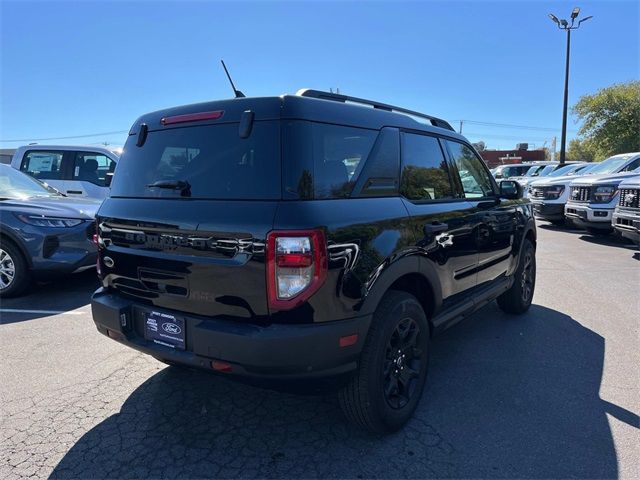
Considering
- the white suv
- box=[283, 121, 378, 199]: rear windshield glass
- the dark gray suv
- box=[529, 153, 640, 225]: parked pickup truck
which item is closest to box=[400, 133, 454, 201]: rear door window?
box=[283, 121, 378, 199]: rear windshield glass

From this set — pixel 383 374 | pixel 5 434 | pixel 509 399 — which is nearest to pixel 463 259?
pixel 509 399

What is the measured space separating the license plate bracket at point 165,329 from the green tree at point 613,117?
3469 centimetres

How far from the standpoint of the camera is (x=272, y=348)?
2188 millimetres

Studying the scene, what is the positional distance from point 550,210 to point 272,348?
487 inches

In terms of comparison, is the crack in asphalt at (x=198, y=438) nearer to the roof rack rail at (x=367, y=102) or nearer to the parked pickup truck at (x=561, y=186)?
the roof rack rail at (x=367, y=102)

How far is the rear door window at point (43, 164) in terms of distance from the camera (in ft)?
28.1

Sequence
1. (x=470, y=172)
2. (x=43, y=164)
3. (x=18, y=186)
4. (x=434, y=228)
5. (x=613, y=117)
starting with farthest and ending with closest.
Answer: (x=613, y=117)
(x=43, y=164)
(x=18, y=186)
(x=470, y=172)
(x=434, y=228)

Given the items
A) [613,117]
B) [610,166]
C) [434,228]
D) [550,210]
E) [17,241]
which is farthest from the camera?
[613,117]

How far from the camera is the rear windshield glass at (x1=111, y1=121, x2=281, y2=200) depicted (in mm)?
2381

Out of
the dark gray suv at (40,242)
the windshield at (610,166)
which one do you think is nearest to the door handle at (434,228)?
the dark gray suv at (40,242)

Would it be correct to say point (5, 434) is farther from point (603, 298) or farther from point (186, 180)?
point (603, 298)

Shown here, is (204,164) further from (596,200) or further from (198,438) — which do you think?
(596,200)

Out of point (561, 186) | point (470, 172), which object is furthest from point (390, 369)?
point (561, 186)

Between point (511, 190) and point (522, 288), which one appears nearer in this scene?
point (511, 190)
